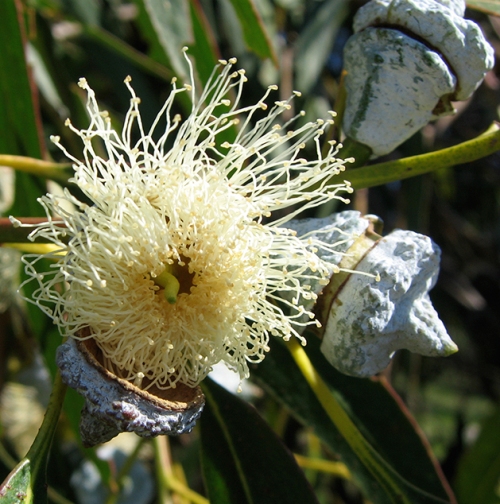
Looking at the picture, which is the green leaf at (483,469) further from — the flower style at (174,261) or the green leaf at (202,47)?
the green leaf at (202,47)

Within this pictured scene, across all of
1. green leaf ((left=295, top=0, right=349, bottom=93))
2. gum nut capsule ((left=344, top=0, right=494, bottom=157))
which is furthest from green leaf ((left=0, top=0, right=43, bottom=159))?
green leaf ((left=295, top=0, right=349, bottom=93))

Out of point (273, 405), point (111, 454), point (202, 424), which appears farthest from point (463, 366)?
point (202, 424)

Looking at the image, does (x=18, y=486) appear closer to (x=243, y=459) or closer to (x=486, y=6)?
(x=243, y=459)

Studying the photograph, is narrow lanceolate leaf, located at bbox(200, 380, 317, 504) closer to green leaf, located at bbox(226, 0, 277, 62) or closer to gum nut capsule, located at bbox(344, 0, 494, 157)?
gum nut capsule, located at bbox(344, 0, 494, 157)

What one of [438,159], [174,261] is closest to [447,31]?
[438,159]

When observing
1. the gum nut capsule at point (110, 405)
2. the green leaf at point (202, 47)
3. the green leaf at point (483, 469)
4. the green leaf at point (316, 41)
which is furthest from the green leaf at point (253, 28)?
the green leaf at point (483, 469)
